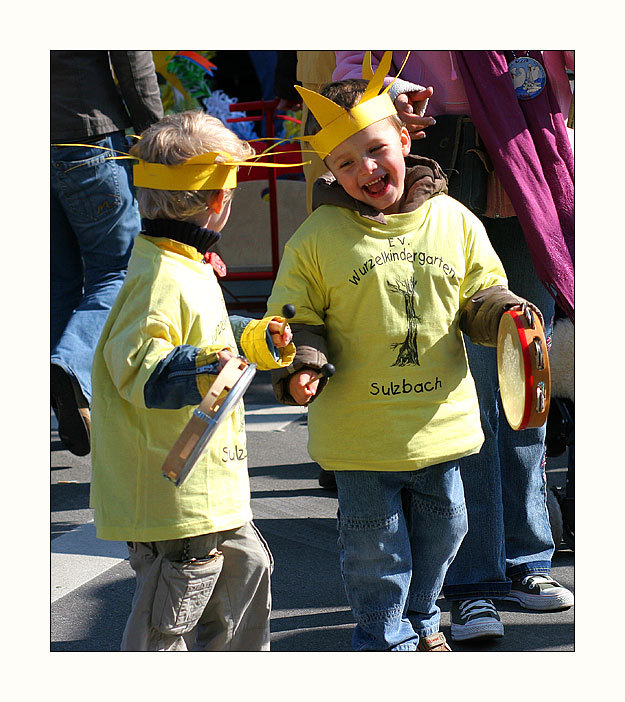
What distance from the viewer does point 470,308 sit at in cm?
253

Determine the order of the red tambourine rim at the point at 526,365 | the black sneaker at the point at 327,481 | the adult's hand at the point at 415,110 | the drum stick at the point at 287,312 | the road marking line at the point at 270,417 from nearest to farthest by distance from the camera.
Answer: the drum stick at the point at 287,312 < the red tambourine rim at the point at 526,365 < the adult's hand at the point at 415,110 < the black sneaker at the point at 327,481 < the road marking line at the point at 270,417

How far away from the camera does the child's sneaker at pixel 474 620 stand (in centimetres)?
279

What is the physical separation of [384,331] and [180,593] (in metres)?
0.78

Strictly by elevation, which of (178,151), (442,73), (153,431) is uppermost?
(442,73)

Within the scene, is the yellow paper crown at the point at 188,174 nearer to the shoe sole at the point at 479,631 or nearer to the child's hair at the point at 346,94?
the child's hair at the point at 346,94

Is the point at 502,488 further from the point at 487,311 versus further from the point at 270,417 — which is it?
the point at 270,417

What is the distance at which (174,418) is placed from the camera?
7.30 ft

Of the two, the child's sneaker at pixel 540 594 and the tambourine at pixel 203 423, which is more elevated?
the tambourine at pixel 203 423

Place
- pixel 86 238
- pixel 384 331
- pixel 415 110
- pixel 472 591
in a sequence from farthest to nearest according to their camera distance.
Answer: pixel 86 238 < pixel 472 591 < pixel 415 110 < pixel 384 331

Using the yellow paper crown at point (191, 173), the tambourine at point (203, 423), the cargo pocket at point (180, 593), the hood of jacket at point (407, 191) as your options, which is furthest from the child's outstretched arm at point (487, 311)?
the cargo pocket at point (180, 593)

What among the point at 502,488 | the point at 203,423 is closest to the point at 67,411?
the point at 502,488

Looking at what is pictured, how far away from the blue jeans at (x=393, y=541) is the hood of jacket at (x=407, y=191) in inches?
25.8

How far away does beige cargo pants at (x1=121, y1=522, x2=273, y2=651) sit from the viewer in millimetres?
2244

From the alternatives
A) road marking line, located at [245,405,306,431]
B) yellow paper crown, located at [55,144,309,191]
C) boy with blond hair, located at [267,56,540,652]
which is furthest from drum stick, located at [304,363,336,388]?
road marking line, located at [245,405,306,431]
